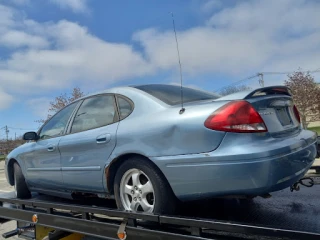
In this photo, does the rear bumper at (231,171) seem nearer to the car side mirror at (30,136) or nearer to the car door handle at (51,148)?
the car door handle at (51,148)

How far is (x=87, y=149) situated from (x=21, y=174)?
1892 mm

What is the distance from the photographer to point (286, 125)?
8.39 feet

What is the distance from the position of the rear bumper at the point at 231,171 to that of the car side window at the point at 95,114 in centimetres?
85

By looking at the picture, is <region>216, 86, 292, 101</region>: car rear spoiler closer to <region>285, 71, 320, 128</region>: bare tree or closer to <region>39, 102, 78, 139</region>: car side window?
<region>39, 102, 78, 139</region>: car side window

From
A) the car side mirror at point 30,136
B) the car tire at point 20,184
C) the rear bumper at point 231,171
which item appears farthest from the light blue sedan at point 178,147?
the car tire at point 20,184

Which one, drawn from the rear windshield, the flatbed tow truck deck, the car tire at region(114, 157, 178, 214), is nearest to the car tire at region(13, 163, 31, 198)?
the flatbed tow truck deck

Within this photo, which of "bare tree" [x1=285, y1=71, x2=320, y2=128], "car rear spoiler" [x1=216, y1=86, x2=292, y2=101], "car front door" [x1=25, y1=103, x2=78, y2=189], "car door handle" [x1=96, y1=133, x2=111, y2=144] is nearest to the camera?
"car rear spoiler" [x1=216, y1=86, x2=292, y2=101]

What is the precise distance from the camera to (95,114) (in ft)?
10.8

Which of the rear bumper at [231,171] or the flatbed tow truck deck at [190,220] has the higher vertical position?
the rear bumper at [231,171]

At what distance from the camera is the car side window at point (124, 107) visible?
2.88 metres

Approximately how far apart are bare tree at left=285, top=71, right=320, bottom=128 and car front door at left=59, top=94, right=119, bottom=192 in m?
20.5

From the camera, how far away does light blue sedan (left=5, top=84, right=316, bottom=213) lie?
2.13 metres

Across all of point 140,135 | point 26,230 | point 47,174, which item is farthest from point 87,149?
point 26,230

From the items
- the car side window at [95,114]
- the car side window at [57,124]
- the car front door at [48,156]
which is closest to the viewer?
the car side window at [95,114]
